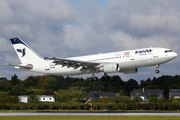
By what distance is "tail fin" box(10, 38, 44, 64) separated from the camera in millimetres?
55875

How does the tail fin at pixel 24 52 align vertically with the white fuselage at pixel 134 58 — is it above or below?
above

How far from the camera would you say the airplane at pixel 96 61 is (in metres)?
43.4

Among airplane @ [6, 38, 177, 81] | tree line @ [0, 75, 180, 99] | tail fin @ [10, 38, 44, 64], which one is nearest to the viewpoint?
airplane @ [6, 38, 177, 81]

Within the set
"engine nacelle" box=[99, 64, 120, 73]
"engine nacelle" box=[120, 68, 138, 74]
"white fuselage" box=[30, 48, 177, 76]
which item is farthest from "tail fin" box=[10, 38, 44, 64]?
"engine nacelle" box=[120, 68, 138, 74]

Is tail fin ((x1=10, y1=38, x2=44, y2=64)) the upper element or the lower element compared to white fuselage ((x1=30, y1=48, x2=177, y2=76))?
upper

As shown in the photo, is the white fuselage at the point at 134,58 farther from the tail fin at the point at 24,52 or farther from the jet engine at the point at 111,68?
the tail fin at the point at 24,52

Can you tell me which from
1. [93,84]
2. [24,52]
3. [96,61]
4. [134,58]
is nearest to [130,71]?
[134,58]

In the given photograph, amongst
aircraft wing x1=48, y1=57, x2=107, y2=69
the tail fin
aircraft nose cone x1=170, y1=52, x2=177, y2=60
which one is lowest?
aircraft wing x1=48, y1=57, x2=107, y2=69

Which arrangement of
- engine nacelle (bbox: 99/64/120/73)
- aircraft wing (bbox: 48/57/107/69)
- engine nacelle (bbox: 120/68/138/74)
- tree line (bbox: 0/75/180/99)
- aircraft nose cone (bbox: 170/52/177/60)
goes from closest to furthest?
1. aircraft nose cone (bbox: 170/52/177/60)
2. engine nacelle (bbox: 99/64/120/73)
3. aircraft wing (bbox: 48/57/107/69)
4. engine nacelle (bbox: 120/68/138/74)
5. tree line (bbox: 0/75/180/99)

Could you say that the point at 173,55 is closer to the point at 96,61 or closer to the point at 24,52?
the point at 96,61

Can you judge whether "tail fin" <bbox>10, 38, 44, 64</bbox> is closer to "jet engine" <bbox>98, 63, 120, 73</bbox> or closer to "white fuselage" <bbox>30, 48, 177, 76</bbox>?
"white fuselage" <bbox>30, 48, 177, 76</bbox>

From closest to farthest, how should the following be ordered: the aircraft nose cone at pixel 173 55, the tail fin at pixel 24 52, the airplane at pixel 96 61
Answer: the aircraft nose cone at pixel 173 55 → the airplane at pixel 96 61 → the tail fin at pixel 24 52

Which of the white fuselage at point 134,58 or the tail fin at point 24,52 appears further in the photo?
the tail fin at point 24,52

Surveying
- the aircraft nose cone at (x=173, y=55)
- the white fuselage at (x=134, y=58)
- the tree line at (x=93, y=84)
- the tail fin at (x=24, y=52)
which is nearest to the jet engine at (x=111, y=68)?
the white fuselage at (x=134, y=58)
